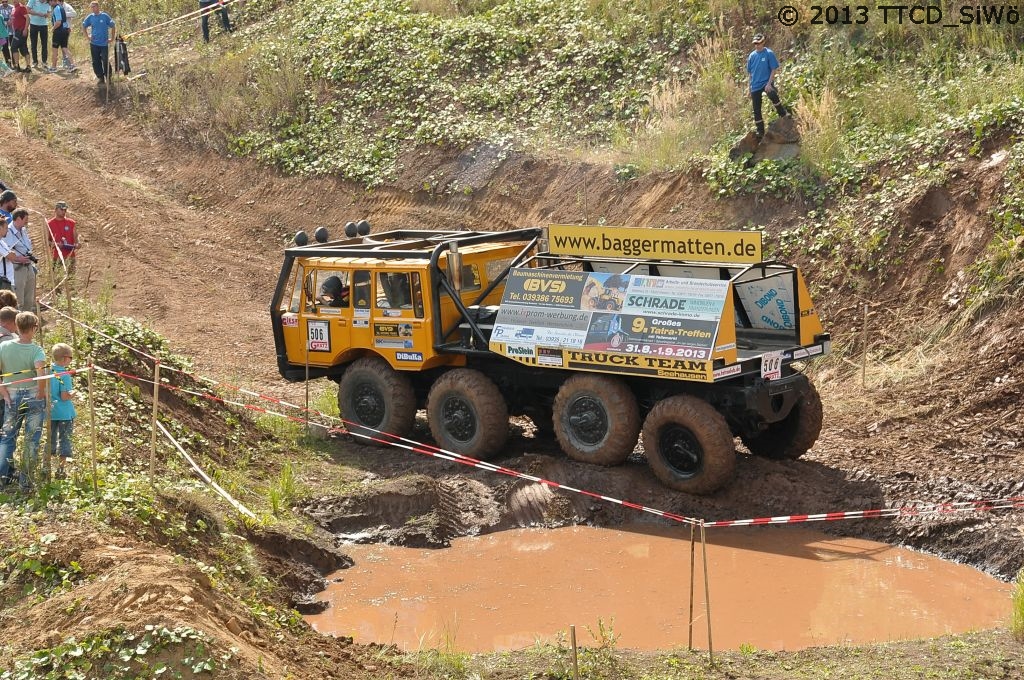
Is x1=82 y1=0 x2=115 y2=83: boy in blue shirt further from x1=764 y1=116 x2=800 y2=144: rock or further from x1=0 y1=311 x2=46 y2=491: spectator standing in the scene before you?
x1=0 y1=311 x2=46 y2=491: spectator standing

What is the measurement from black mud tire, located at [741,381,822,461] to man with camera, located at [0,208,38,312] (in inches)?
329

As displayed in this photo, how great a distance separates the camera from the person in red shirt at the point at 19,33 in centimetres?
2817

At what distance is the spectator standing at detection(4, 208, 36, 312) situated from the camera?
13773 millimetres

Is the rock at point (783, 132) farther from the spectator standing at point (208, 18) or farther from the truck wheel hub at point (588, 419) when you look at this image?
the spectator standing at point (208, 18)

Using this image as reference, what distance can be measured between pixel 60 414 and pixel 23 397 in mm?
311

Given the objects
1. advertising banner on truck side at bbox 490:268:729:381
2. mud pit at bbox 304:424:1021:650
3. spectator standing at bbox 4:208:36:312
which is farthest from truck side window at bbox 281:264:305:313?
advertising banner on truck side at bbox 490:268:729:381

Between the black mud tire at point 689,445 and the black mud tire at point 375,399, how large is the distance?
3.28 metres

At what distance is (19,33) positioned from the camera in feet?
94.3

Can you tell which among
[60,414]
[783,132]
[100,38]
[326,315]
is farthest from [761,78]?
[100,38]

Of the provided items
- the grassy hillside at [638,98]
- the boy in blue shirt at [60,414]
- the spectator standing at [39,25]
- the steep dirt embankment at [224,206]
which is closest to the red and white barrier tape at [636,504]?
the boy in blue shirt at [60,414]

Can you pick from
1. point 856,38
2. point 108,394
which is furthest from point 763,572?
point 856,38

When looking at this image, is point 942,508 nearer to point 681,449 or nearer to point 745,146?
point 681,449

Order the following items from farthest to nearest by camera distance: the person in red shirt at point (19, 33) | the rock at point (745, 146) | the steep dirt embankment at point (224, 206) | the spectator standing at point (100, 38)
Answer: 1. the person in red shirt at point (19, 33)
2. the spectator standing at point (100, 38)
3. the steep dirt embankment at point (224, 206)
4. the rock at point (745, 146)

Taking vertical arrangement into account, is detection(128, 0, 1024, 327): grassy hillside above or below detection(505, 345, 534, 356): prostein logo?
above
